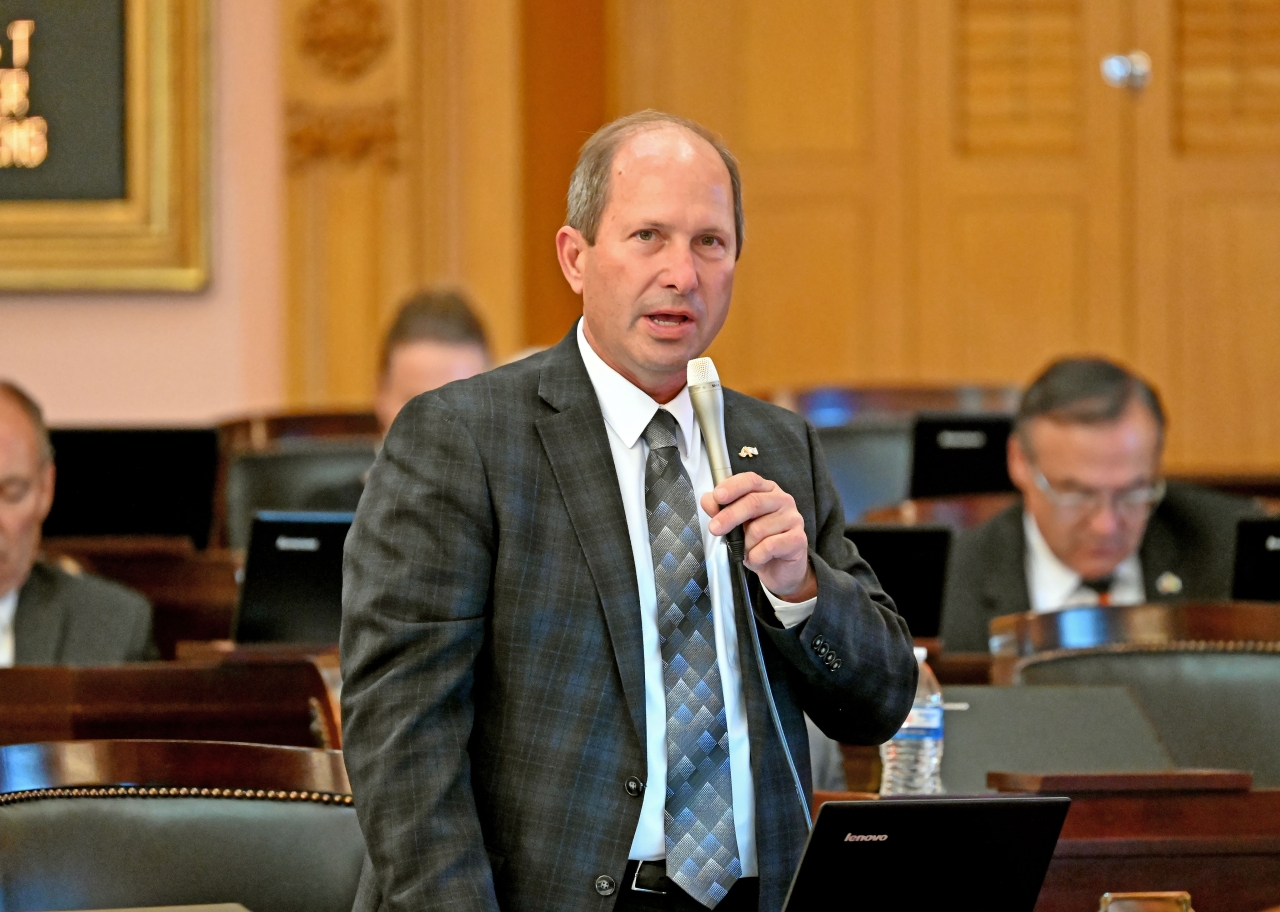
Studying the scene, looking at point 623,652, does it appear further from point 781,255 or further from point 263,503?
point 781,255

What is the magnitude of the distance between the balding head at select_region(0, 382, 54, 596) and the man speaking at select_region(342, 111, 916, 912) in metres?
2.27

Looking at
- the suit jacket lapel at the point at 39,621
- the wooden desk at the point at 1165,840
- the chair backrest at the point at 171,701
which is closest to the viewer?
the wooden desk at the point at 1165,840

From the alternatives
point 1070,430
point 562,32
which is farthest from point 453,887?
point 562,32

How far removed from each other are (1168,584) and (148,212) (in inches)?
156

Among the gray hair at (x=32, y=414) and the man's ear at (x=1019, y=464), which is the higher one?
the gray hair at (x=32, y=414)

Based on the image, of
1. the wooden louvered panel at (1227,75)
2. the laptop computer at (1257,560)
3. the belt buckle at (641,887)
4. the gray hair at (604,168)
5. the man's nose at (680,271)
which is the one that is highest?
the wooden louvered panel at (1227,75)

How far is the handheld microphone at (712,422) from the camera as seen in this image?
5.97ft

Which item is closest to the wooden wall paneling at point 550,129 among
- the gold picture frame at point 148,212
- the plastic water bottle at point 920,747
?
the gold picture frame at point 148,212

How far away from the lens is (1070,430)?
4492mm

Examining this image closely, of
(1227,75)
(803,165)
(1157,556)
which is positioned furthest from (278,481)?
(1227,75)

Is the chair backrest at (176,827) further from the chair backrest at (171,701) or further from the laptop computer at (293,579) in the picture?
the laptop computer at (293,579)

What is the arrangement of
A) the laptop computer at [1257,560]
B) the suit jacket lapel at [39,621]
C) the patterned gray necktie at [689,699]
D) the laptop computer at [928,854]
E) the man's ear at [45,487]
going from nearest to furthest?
the laptop computer at [928,854] < the patterned gray necktie at [689,699] < the laptop computer at [1257,560] < the suit jacket lapel at [39,621] < the man's ear at [45,487]

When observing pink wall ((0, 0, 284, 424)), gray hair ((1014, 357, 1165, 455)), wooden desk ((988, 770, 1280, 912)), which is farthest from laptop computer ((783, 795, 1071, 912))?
pink wall ((0, 0, 284, 424))

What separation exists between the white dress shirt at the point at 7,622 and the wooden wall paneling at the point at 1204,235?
16.7 feet
